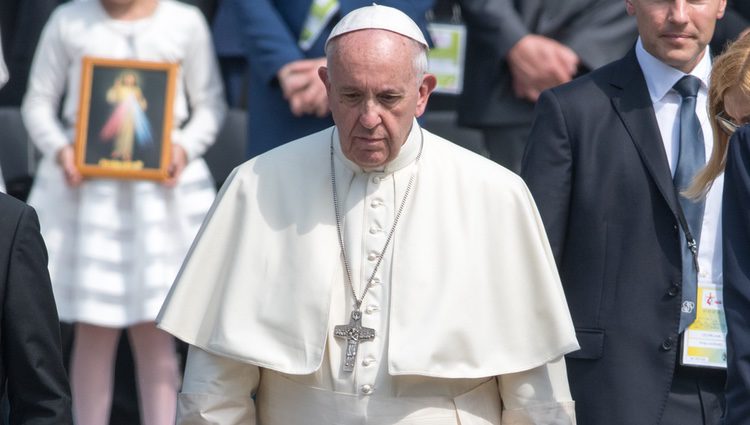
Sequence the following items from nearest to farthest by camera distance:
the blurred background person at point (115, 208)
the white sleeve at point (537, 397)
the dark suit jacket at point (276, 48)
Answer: the white sleeve at point (537, 397) → the dark suit jacket at point (276, 48) → the blurred background person at point (115, 208)

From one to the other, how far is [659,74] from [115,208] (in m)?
2.49

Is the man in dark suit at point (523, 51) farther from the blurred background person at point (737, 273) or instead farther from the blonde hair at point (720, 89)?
the blurred background person at point (737, 273)

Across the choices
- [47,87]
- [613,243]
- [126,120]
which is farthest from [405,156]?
[47,87]

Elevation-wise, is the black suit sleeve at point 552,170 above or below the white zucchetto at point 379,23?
below

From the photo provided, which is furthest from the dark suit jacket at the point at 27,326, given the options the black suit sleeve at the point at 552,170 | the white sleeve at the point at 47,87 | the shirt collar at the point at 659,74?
the white sleeve at the point at 47,87

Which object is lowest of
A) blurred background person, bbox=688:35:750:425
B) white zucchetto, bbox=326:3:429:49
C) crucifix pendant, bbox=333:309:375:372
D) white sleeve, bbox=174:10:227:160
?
crucifix pendant, bbox=333:309:375:372

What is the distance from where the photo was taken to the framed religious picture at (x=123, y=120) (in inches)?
272

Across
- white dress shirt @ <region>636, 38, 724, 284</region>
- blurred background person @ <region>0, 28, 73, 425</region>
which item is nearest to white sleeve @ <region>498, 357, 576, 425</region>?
white dress shirt @ <region>636, 38, 724, 284</region>

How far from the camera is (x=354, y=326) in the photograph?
444 cm

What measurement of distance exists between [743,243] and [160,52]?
3.52m

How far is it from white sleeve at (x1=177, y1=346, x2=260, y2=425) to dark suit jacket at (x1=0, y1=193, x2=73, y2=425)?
432 millimetres

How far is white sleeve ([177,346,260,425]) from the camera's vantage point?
445cm

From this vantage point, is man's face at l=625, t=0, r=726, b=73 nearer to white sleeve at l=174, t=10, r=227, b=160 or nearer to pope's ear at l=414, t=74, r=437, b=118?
pope's ear at l=414, t=74, r=437, b=118

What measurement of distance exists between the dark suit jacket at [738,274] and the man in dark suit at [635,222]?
1097mm
